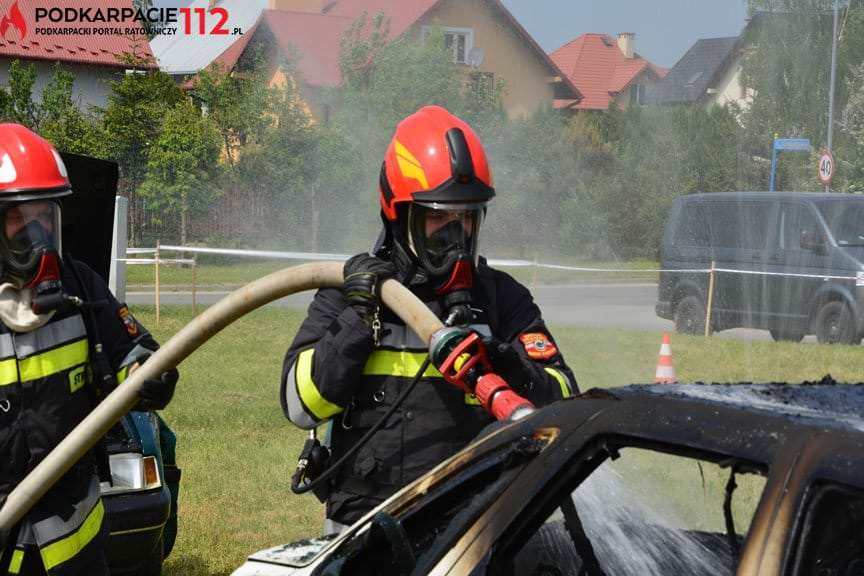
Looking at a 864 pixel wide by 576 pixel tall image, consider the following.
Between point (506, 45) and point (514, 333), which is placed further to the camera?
point (506, 45)

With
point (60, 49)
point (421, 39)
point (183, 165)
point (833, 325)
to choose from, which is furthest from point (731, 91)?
point (60, 49)

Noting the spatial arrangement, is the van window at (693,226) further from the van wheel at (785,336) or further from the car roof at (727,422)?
the car roof at (727,422)

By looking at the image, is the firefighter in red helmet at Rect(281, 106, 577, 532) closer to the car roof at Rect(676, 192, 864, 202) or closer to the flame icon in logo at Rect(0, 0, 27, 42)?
the car roof at Rect(676, 192, 864, 202)

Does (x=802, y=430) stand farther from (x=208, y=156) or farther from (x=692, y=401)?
(x=208, y=156)

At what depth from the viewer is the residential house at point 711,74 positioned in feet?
51.3

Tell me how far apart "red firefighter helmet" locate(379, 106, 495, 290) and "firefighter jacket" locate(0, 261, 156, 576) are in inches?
36.4

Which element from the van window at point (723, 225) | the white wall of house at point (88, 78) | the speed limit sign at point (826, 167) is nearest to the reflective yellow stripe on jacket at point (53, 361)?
the van window at point (723, 225)

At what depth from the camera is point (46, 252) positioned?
3.59 meters

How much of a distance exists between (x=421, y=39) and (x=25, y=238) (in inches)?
794

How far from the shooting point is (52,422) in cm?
360

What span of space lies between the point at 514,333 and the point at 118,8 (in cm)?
3966

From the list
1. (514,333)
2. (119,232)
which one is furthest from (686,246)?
(514,333)

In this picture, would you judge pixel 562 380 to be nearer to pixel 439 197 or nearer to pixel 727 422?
pixel 439 197

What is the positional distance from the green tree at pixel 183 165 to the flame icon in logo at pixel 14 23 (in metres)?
13.2
